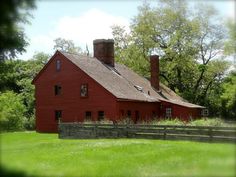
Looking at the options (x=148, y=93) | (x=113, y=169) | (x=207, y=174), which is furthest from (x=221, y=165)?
(x=148, y=93)

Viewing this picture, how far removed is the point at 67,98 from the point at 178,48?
2345cm

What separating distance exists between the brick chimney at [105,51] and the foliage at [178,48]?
41.4 ft

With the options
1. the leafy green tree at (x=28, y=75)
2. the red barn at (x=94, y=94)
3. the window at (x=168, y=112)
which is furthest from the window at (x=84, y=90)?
the leafy green tree at (x=28, y=75)

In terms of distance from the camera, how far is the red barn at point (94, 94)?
46.0 m

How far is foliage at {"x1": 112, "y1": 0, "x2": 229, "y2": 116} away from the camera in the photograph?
2516 inches

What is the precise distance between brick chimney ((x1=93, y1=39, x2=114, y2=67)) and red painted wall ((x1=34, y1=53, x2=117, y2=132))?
25.2 feet

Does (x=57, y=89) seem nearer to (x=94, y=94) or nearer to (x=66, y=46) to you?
(x=94, y=94)

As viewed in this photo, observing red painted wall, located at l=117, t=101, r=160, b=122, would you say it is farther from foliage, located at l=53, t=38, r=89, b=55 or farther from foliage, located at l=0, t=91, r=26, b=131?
foliage, located at l=53, t=38, r=89, b=55

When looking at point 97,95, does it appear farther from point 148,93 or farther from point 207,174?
point 207,174

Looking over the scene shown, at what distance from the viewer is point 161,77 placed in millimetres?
72625

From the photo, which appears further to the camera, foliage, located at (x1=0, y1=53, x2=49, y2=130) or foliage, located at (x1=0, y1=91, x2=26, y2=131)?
foliage, located at (x1=0, y1=53, x2=49, y2=130)

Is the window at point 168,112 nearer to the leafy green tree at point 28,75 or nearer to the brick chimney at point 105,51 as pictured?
the brick chimney at point 105,51

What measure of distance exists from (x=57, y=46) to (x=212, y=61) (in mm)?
32423

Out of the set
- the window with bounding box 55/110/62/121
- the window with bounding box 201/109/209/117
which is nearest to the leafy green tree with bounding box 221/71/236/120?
the window with bounding box 201/109/209/117
